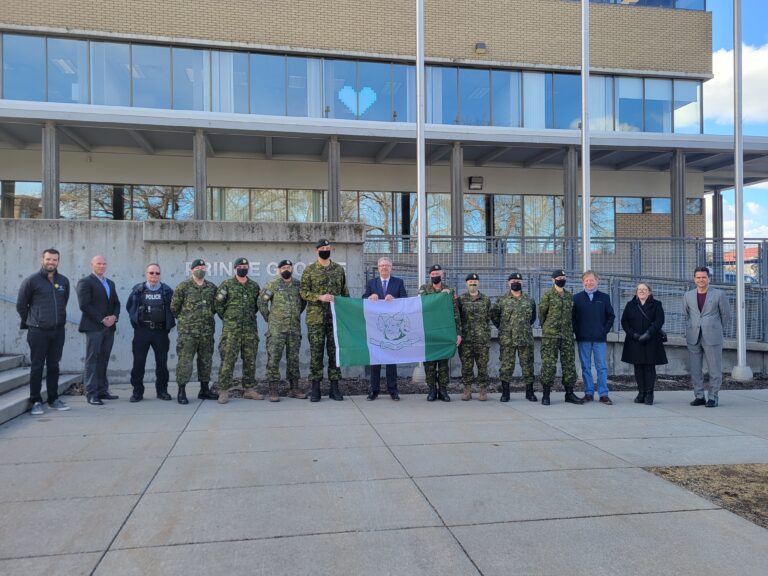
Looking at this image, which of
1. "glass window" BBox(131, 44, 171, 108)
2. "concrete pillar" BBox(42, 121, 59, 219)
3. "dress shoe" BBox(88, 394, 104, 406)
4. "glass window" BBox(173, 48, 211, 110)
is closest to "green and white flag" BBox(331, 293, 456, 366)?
"dress shoe" BBox(88, 394, 104, 406)

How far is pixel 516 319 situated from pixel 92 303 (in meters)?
5.74

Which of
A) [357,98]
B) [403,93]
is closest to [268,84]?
[357,98]

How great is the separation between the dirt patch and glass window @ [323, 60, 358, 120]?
14958 mm

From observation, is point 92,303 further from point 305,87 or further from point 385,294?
point 305,87

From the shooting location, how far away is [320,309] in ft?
26.7

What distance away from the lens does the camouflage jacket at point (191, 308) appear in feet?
25.9

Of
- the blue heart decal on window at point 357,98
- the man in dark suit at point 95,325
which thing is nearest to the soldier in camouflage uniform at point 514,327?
the man in dark suit at point 95,325

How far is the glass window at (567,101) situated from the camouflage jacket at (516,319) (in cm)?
1288

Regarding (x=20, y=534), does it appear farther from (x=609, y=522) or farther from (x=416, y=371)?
(x=416, y=371)

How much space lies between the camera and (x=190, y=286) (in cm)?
798

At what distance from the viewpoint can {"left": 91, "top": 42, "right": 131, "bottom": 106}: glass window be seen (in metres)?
16.7

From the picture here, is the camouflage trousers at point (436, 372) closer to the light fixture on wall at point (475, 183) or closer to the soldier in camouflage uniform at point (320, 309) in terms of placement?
the soldier in camouflage uniform at point (320, 309)

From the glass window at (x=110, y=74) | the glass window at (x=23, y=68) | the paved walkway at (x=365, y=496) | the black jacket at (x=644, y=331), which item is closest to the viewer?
the paved walkway at (x=365, y=496)

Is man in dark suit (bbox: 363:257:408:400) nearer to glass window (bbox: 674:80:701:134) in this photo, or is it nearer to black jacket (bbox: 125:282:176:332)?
black jacket (bbox: 125:282:176:332)
